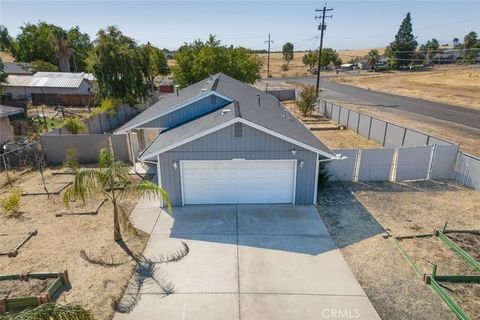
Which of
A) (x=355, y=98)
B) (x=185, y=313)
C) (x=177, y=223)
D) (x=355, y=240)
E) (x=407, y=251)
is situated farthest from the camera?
(x=355, y=98)

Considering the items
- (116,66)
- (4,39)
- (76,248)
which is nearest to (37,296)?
(76,248)

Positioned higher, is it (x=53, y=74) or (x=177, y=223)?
(x=53, y=74)

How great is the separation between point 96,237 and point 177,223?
2666 millimetres

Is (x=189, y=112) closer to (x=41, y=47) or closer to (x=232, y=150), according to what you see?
(x=232, y=150)

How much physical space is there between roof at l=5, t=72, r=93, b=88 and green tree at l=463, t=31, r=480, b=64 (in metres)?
95.9

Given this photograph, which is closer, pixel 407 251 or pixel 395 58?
pixel 407 251

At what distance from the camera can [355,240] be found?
32.6 ft

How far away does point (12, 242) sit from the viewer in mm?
9734

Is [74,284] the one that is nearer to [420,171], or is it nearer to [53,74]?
[420,171]

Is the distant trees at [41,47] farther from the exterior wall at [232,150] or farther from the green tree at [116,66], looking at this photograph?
the exterior wall at [232,150]

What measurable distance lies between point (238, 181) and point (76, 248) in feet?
19.5

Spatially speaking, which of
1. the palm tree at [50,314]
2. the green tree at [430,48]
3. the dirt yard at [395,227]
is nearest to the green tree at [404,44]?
the green tree at [430,48]

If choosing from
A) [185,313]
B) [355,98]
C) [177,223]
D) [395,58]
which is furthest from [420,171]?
[395,58]

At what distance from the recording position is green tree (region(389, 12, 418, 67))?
8700cm
